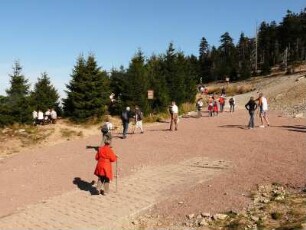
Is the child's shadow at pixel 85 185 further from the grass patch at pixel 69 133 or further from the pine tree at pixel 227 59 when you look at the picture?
the pine tree at pixel 227 59

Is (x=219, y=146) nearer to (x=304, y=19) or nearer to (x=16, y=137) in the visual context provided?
(x=16, y=137)

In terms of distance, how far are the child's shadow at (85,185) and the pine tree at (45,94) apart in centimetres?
A: 1977

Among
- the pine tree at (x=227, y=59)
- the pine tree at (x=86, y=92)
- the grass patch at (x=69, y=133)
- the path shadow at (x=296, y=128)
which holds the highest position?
the pine tree at (x=227, y=59)

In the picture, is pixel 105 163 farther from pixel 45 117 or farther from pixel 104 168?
pixel 45 117

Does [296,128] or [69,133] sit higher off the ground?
[296,128]

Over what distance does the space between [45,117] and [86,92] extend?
3388mm

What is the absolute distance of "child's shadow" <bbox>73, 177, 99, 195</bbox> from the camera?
43.8 ft

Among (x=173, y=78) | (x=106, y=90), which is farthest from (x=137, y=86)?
(x=173, y=78)

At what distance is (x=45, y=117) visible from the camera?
106 feet

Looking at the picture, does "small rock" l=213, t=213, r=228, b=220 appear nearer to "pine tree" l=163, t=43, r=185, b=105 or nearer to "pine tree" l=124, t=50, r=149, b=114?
"pine tree" l=124, t=50, r=149, b=114

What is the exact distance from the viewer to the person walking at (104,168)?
41.1 ft

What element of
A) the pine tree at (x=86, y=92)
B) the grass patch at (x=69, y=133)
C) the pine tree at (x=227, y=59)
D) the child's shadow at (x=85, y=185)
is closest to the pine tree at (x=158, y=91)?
the pine tree at (x=86, y=92)

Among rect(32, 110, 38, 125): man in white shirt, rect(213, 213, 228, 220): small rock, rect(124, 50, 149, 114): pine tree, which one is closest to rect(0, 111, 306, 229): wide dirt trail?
rect(213, 213, 228, 220): small rock

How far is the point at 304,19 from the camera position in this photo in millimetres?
92875
